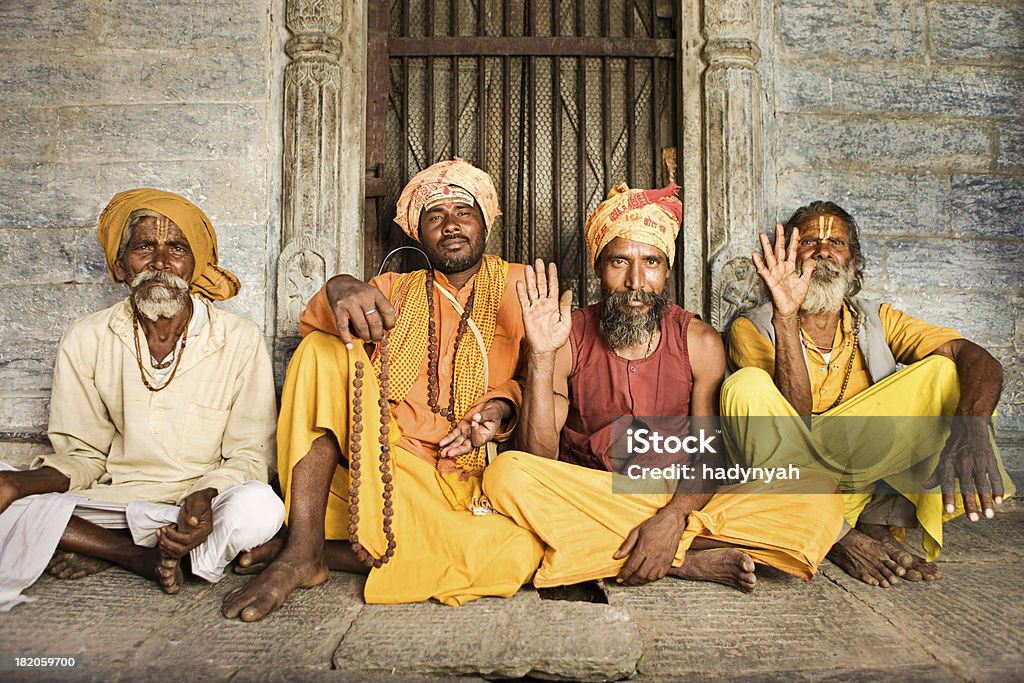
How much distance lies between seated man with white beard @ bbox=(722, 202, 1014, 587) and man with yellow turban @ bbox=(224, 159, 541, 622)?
1063 mm

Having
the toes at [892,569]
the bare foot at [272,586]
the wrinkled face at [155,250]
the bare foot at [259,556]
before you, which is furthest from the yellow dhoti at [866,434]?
the wrinkled face at [155,250]

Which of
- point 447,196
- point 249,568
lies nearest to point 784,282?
point 447,196

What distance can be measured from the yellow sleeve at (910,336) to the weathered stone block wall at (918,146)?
0.63 metres

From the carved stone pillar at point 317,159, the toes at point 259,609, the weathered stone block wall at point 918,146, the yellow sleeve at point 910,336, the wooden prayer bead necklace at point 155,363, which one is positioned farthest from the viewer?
the weathered stone block wall at point 918,146

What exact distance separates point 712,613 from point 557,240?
7.94 ft

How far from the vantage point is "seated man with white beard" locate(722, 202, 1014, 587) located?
9.33 feet

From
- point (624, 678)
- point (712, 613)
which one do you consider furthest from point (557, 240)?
point (624, 678)

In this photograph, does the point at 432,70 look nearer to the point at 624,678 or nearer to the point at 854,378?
the point at 854,378

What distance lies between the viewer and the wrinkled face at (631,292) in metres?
3.21

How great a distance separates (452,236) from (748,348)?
1477 millimetres

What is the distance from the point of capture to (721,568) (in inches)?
107

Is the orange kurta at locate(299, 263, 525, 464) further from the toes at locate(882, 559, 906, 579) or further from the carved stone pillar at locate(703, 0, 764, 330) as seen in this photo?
the toes at locate(882, 559, 906, 579)

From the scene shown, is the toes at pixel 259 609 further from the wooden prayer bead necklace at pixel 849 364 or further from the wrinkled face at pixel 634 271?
the wooden prayer bead necklace at pixel 849 364

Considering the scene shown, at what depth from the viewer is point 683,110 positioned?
13.6 feet
